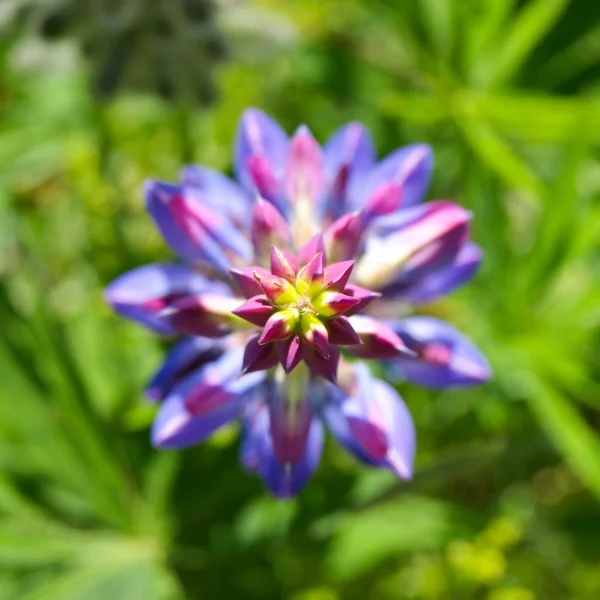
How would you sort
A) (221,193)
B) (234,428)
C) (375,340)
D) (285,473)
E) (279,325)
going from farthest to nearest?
1. (234,428)
2. (221,193)
3. (285,473)
4. (375,340)
5. (279,325)

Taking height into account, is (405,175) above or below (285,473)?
above

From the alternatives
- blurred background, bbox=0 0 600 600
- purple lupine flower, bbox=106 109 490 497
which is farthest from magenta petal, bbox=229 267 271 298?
blurred background, bbox=0 0 600 600

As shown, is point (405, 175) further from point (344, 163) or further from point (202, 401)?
point (202, 401)

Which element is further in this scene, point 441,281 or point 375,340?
point 441,281

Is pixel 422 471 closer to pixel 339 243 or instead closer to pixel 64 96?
pixel 339 243

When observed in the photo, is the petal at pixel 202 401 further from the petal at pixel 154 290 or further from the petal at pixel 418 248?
the petal at pixel 418 248

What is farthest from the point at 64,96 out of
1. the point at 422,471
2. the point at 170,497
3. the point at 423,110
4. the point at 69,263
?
the point at 422,471

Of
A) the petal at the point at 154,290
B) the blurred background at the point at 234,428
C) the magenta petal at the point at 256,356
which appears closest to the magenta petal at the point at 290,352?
the magenta petal at the point at 256,356

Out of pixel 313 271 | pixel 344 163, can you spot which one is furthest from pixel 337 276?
pixel 344 163
